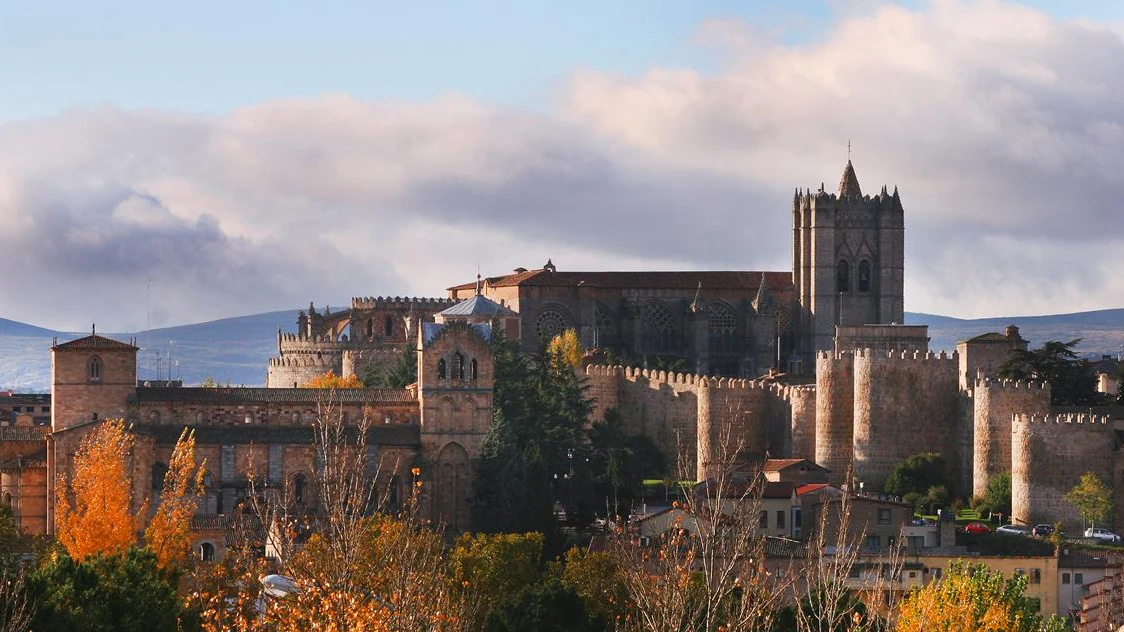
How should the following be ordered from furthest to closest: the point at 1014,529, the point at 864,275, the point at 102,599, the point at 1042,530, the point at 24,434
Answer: the point at 864,275, the point at 24,434, the point at 1014,529, the point at 1042,530, the point at 102,599

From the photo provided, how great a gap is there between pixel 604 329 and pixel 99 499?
52.8m

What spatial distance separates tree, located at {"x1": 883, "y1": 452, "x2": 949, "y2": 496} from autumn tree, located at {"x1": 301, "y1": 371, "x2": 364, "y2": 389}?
97.4 ft

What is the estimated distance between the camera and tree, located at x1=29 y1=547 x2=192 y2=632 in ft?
180

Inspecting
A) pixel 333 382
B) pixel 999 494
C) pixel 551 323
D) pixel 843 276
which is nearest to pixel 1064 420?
pixel 999 494

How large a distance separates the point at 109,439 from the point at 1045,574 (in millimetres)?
29537

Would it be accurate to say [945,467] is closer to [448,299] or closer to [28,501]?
[28,501]

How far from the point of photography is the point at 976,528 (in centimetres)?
7900

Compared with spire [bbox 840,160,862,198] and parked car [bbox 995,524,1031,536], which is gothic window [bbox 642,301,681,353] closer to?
spire [bbox 840,160,862,198]

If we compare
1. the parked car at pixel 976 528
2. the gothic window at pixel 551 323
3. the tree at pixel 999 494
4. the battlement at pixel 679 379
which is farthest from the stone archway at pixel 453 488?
the gothic window at pixel 551 323

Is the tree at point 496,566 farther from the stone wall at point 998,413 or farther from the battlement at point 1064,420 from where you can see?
the stone wall at point 998,413

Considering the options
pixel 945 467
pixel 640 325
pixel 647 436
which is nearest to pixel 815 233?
pixel 640 325

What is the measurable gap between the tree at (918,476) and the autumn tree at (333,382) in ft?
97.4

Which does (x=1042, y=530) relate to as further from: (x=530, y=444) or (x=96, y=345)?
(x=96, y=345)

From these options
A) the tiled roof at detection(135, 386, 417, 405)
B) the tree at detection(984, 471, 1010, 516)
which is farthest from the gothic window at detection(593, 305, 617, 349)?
the tree at detection(984, 471, 1010, 516)
